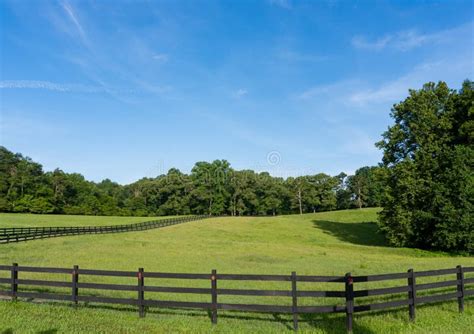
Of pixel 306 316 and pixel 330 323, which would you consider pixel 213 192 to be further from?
pixel 330 323

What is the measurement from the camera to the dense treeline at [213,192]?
364ft

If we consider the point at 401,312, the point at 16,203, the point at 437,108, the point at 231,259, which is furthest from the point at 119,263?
the point at 16,203

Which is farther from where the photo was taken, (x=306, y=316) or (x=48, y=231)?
(x=48, y=231)

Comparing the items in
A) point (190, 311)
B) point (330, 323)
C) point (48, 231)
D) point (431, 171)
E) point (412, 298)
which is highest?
point (431, 171)

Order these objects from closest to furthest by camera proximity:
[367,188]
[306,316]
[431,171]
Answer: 1. [306,316]
2. [431,171]
3. [367,188]

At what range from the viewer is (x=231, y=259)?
2628cm

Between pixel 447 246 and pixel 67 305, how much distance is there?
34.2m

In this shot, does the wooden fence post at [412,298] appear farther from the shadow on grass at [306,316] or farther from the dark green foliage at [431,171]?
the dark green foliage at [431,171]

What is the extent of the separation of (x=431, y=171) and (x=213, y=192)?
288ft

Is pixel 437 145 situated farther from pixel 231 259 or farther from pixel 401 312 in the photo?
pixel 401 312

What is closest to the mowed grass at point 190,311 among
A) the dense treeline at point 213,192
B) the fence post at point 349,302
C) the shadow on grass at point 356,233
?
the fence post at point 349,302

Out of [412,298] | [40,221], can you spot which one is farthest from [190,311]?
[40,221]

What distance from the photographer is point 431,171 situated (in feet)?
127

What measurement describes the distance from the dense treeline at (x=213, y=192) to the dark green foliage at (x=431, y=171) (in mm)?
78404
